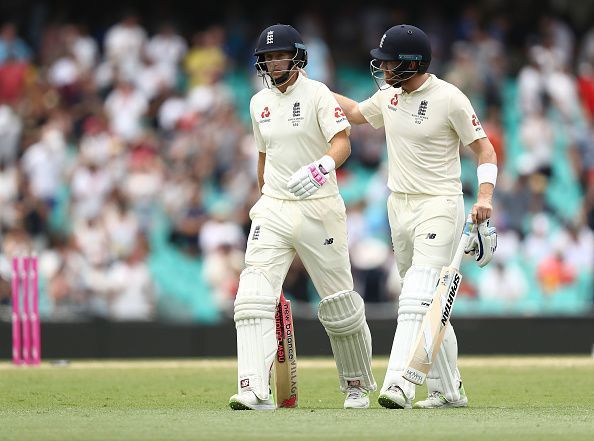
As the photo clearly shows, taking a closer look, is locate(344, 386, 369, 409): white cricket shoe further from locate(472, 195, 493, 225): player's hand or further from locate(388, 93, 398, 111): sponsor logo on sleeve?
locate(388, 93, 398, 111): sponsor logo on sleeve

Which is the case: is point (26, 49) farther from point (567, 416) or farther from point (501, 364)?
point (567, 416)

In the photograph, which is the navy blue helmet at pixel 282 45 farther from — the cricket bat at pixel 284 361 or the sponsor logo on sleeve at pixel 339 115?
the cricket bat at pixel 284 361

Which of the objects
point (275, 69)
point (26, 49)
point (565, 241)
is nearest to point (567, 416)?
point (275, 69)

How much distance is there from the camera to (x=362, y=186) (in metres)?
18.5

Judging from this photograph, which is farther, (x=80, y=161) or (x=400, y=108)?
(x=80, y=161)

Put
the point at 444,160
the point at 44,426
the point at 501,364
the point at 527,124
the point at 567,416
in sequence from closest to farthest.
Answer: the point at 44,426
the point at 567,416
the point at 444,160
the point at 501,364
the point at 527,124

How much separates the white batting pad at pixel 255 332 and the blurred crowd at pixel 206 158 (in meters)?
7.33

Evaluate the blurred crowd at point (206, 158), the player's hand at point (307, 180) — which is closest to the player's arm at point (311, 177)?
the player's hand at point (307, 180)

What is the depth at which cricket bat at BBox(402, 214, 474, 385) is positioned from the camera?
8.38 meters

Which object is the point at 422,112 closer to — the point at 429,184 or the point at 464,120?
the point at 464,120

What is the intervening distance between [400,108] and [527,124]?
10.5 metres

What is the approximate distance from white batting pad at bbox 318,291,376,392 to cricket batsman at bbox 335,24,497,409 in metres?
0.41

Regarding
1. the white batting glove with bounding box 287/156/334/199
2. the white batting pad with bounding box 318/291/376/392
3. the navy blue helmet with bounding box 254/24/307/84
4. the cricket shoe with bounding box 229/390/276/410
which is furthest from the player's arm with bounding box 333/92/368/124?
the cricket shoe with bounding box 229/390/276/410

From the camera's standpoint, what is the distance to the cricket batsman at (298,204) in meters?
8.64
